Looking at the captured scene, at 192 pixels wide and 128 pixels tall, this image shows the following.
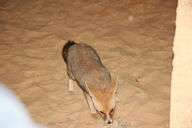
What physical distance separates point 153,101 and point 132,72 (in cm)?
104

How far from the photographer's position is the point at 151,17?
8023 mm

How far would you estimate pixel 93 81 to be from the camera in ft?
15.0

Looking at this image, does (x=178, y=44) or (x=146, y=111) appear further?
(x=146, y=111)

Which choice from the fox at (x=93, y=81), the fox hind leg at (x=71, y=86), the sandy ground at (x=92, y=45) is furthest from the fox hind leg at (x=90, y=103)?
the fox hind leg at (x=71, y=86)

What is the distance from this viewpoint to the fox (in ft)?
13.7

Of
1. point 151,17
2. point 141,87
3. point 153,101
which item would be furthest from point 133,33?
point 153,101

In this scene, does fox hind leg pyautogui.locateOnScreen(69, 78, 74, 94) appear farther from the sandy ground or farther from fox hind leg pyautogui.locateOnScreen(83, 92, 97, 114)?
fox hind leg pyautogui.locateOnScreen(83, 92, 97, 114)

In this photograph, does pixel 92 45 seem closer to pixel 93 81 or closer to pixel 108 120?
pixel 93 81

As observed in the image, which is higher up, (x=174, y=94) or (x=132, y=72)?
(x=174, y=94)

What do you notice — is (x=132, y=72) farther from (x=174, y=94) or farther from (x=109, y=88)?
(x=174, y=94)

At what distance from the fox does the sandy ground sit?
0.47 meters

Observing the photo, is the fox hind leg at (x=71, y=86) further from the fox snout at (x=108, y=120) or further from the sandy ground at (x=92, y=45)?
the fox snout at (x=108, y=120)

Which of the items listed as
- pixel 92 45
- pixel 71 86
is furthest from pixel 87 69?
pixel 92 45

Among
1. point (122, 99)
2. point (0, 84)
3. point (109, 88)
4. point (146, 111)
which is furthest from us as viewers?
point (0, 84)
